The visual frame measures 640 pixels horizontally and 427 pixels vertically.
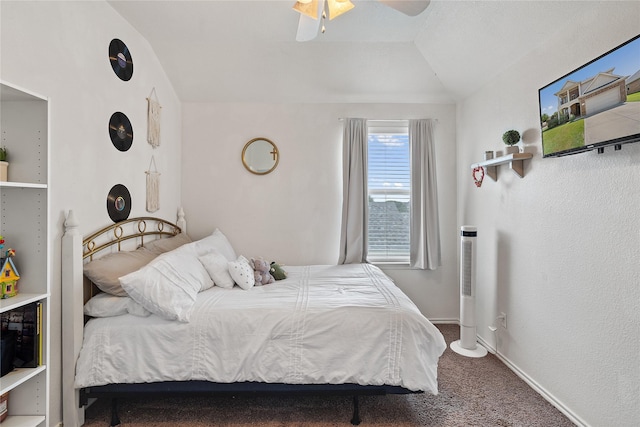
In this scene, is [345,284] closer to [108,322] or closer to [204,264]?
[204,264]

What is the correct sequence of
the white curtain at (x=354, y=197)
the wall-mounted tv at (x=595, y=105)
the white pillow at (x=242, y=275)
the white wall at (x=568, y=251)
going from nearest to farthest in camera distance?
the wall-mounted tv at (x=595, y=105) → the white wall at (x=568, y=251) → the white pillow at (x=242, y=275) → the white curtain at (x=354, y=197)

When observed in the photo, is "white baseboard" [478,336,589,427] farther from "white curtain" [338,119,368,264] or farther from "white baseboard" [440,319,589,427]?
"white curtain" [338,119,368,264]

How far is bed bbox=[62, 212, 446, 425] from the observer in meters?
1.92

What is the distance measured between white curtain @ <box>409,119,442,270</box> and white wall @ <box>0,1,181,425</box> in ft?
8.61

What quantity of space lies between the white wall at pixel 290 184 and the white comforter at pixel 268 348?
168 cm

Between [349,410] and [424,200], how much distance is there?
2.22 meters

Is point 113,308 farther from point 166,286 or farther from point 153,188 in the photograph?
point 153,188

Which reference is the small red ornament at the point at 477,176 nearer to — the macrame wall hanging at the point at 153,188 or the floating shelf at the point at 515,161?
the floating shelf at the point at 515,161

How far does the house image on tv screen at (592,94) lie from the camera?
1.61 meters

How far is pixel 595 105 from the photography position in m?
1.74

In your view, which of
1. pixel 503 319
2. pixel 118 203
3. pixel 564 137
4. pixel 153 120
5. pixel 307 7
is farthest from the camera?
pixel 153 120

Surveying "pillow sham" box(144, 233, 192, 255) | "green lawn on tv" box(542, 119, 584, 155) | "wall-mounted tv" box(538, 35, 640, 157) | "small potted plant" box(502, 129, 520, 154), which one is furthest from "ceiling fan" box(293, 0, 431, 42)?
"pillow sham" box(144, 233, 192, 255)

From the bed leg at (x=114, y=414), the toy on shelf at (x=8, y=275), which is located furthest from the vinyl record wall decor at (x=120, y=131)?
the bed leg at (x=114, y=414)

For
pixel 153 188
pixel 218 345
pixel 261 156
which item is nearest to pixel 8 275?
pixel 218 345
